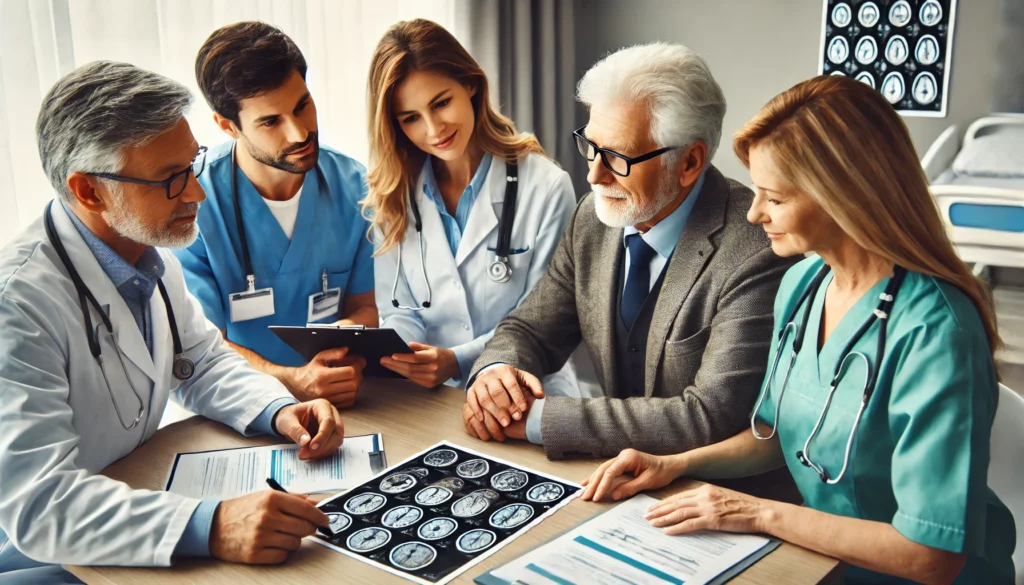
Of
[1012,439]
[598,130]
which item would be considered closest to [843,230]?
[1012,439]

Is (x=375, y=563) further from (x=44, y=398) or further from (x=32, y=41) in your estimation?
(x=32, y=41)

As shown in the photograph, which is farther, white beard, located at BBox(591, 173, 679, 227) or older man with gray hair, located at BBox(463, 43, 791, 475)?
white beard, located at BBox(591, 173, 679, 227)

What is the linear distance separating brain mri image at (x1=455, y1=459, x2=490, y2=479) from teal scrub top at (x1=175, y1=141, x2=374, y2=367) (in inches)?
39.3

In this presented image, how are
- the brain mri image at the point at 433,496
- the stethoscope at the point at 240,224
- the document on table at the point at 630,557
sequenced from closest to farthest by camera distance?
the document on table at the point at 630,557, the brain mri image at the point at 433,496, the stethoscope at the point at 240,224

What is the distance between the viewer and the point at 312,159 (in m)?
2.19

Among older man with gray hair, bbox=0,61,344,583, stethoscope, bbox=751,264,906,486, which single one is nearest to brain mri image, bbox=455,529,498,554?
older man with gray hair, bbox=0,61,344,583

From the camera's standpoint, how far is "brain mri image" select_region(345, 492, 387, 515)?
1.35 m

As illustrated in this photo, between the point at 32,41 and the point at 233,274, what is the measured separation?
0.80 m

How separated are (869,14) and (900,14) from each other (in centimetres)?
12

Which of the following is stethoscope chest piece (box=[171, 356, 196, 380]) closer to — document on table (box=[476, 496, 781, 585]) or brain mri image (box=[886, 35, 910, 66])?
document on table (box=[476, 496, 781, 585])

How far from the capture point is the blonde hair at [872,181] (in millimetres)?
1287

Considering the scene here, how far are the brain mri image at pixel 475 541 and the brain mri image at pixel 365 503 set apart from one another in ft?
0.54

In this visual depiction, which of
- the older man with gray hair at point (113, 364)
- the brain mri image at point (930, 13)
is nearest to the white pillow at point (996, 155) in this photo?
the brain mri image at point (930, 13)

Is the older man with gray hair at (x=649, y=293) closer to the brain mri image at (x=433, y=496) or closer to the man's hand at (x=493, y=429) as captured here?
the man's hand at (x=493, y=429)
